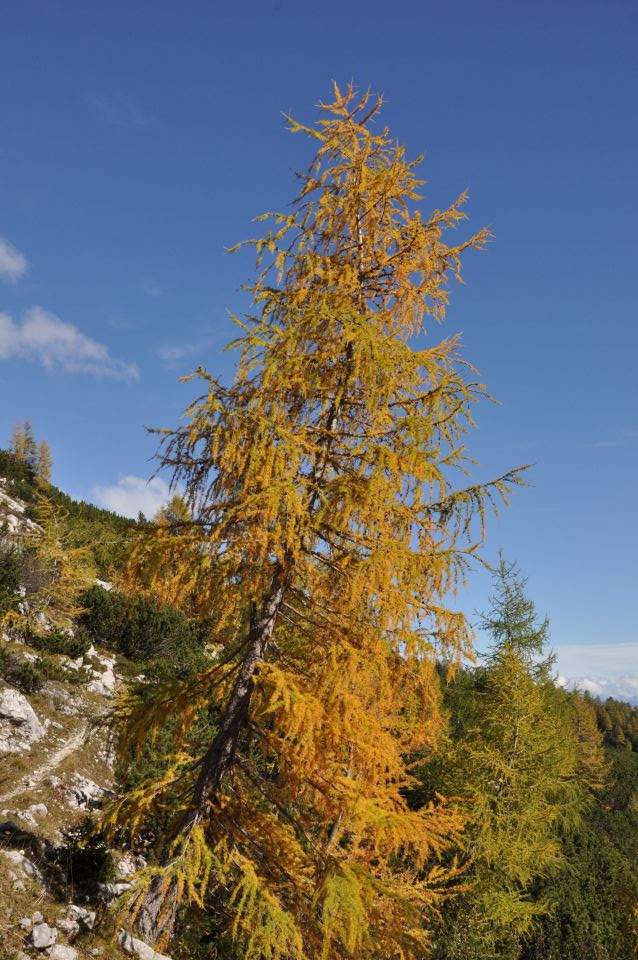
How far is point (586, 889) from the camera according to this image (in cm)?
1864

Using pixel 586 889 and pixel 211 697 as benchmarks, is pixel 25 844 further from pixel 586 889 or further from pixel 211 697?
pixel 586 889

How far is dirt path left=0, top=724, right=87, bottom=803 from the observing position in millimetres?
9328

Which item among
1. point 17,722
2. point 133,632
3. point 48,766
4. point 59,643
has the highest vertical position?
point 133,632

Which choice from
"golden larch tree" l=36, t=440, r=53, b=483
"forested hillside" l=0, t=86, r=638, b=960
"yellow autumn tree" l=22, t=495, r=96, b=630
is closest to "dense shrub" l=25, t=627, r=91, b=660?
"yellow autumn tree" l=22, t=495, r=96, b=630

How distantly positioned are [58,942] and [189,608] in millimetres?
3509

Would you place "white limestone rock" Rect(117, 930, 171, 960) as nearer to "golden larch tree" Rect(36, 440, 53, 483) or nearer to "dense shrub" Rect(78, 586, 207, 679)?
"dense shrub" Rect(78, 586, 207, 679)

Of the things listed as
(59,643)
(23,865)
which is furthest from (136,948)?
(59,643)

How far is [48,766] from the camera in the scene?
36.4 ft

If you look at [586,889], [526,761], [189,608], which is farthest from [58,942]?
[586,889]

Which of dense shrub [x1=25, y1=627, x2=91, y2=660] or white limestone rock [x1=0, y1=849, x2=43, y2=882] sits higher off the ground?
dense shrub [x1=25, y1=627, x2=91, y2=660]

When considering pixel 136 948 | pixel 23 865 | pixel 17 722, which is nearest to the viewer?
pixel 136 948

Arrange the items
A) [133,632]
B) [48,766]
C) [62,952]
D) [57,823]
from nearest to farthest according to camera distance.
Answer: [62,952] < [57,823] < [48,766] < [133,632]

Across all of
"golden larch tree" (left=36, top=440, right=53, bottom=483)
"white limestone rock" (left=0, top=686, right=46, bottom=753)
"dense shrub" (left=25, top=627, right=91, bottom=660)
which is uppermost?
"golden larch tree" (left=36, top=440, right=53, bottom=483)

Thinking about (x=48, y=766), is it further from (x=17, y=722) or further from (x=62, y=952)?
(x=62, y=952)
